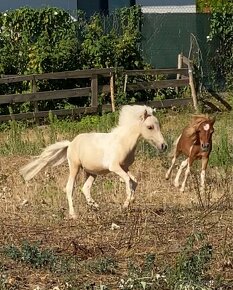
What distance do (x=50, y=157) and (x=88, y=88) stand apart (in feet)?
32.7

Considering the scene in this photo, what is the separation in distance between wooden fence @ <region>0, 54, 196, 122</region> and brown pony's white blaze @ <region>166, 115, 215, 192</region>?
575 cm

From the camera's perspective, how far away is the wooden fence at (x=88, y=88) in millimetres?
20219

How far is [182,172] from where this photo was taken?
1390cm

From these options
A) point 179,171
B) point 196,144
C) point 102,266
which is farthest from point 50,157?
point 102,266

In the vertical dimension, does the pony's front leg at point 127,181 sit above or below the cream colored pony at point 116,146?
below

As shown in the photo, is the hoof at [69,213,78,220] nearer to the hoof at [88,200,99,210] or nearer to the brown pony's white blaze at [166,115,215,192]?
the hoof at [88,200,99,210]

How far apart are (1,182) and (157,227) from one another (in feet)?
15.1

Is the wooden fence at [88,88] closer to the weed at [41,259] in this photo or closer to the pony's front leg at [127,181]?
the pony's front leg at [127,181]

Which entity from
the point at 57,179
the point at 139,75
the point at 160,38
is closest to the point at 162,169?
the point at 57,179

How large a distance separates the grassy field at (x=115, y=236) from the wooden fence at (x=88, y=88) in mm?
6979

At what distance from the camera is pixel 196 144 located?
1369cm

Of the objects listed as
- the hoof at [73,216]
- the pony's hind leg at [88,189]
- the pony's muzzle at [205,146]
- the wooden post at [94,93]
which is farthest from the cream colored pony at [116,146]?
the wooden post at [94,93]

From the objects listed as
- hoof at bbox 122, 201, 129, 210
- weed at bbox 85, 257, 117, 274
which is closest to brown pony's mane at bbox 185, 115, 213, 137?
hoof at bbox 122, 201, 129, 210

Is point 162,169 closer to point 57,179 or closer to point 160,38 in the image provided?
point 57,179
